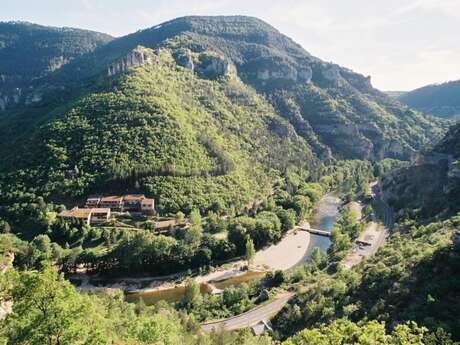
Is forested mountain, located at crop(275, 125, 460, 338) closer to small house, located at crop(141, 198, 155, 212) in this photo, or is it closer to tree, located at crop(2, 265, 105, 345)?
tree, located at crop(2, 265, 105, 345)

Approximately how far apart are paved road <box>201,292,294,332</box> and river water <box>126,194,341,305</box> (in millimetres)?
13607

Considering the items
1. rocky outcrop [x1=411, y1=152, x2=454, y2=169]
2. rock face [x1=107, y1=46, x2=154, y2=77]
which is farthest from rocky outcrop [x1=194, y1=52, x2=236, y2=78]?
rocky outcrop [x1=411, y1=152, x2=454, y2=169]

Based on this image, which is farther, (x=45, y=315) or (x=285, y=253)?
(x=285, y=253)

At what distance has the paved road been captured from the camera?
53062 millimetres

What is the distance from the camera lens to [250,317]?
5544cm

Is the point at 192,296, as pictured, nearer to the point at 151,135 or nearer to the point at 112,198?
the point at 112,198

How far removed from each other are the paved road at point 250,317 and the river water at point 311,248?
13607 millimetres

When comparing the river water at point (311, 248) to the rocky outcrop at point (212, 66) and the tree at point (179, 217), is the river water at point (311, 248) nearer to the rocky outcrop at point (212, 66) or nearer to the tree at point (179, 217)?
the tree at point (179, 217)

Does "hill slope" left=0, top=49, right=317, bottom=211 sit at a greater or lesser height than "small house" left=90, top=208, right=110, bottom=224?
greater

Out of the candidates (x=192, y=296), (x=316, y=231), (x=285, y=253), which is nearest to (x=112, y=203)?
(x=192, y=296)

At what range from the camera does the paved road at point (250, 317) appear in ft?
174

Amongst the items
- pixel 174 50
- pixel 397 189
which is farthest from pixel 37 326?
pixel 174 50

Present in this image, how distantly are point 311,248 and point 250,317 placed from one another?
38902 millimetres

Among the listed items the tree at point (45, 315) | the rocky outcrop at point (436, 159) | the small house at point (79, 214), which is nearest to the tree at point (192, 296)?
the small house at point (79, 214)
